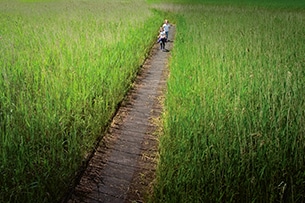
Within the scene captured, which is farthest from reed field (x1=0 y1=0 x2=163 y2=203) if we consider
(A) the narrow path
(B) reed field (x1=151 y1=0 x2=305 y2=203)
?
(B) reed field (x1=151 y1=0 x2=305 y2=203)

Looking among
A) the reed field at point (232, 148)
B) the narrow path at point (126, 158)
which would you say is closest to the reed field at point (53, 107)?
the narrow path at point (126, 158)

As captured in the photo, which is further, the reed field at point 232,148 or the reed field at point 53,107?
the reed field at point 53,107

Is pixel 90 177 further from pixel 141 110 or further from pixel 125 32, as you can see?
pixel 125 32

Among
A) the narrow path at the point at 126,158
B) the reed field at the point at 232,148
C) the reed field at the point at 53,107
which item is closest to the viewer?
the reed field at the point at 232,148

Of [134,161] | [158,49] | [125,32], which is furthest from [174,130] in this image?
[158,49]

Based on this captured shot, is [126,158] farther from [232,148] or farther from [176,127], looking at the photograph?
[232,148]

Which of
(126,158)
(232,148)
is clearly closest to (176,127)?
(126,158)

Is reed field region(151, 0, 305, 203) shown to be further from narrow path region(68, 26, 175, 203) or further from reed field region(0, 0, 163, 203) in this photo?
reed field region(0, 0, 163, 203)

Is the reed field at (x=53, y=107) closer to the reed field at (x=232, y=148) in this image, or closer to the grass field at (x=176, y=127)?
the grass field at (x=176, y=127)

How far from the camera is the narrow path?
3.21 meters

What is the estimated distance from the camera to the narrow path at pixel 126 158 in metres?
3.21

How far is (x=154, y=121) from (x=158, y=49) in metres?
6.44

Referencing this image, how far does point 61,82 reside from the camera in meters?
4.81

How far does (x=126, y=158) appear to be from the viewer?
12.7ft
